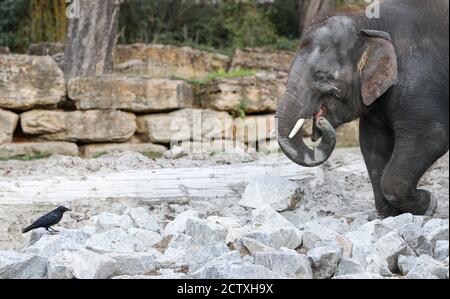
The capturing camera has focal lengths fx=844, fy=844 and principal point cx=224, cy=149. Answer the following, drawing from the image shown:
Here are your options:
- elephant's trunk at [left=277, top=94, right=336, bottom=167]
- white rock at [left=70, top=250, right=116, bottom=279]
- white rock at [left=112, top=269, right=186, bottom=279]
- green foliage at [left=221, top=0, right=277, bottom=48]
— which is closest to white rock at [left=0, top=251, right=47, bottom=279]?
white rock at [left=70, top=250, right=116, bottom=279]

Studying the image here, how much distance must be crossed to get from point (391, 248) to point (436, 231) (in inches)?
17.9

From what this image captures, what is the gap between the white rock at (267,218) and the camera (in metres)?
7.20

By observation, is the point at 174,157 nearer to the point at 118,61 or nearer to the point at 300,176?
the point at 300,176

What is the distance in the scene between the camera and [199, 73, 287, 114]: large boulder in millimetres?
12250

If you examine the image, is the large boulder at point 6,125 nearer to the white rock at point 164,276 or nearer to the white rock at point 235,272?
the white rock at point 164,276

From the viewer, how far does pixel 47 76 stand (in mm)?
11414

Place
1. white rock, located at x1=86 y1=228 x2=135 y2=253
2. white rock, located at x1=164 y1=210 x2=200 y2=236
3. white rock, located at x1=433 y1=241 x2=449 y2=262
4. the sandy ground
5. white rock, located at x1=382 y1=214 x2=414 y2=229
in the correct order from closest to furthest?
white rock, located at x1=433 y1=241 x2=449 y2=262 < white rock, located at x1=86 y1=228 x2=135 y2=253 < white rock, located at x1=382 y1=214 x2=414 y2=229 < white rock, located at x1=164 y1=210 x2=200 y2=236 < the sandy ground

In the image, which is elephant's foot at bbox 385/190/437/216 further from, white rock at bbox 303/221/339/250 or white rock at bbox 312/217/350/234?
white rock at bbox 303/221/339/250

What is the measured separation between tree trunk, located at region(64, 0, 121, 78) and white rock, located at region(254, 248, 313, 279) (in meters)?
7.04

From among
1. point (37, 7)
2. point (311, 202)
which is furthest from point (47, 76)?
point (311, 202)

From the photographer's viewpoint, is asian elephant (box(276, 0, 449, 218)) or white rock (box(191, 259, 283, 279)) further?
asian elephant (box(276, 0, 449, 218))

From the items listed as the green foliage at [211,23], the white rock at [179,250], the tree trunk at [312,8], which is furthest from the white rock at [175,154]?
the tree trunk at [312,8]

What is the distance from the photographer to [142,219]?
770 cm

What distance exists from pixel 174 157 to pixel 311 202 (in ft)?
6.84
